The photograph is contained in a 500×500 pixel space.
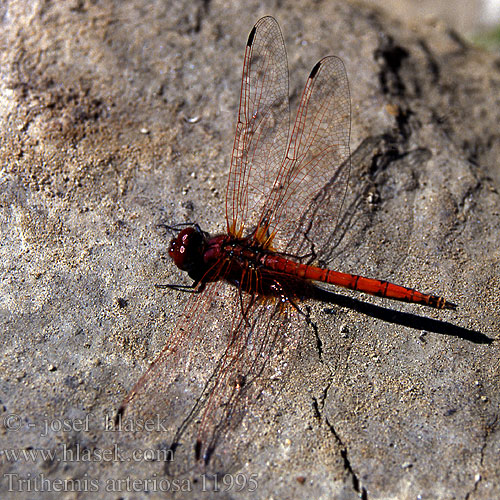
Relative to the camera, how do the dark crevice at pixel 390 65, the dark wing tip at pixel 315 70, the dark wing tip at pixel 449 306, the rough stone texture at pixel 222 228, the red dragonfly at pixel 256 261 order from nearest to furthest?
the rough stone texture at pixel 222 228, the red dragonfly at pixel 256 261, the dark wing tip at pixel 449 306, the dark wing tip at pixel 315 70, the dark crevice at pixel 390 65

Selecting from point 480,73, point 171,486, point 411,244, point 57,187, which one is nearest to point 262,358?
point 171,486

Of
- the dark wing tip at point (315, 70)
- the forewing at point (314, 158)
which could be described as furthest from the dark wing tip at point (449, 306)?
the dark wing tip at point (315, 70)

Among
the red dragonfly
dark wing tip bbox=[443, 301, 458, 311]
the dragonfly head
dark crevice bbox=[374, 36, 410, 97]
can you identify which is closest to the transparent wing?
the red dragonfly

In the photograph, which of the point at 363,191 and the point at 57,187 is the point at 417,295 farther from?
the point at 57,187

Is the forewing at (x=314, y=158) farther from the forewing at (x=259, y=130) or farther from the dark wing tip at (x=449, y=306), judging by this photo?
the dark wing tip at (x=449, y=306)

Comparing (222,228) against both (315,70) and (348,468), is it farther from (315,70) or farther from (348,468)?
(348,468)

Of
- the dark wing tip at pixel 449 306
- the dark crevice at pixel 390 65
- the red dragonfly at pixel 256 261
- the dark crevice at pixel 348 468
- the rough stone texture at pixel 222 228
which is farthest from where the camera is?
the dark crevice at pixel 390 65

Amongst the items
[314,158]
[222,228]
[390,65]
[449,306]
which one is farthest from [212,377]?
[390,65]

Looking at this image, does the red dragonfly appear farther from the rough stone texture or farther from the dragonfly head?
the rough stone texture
